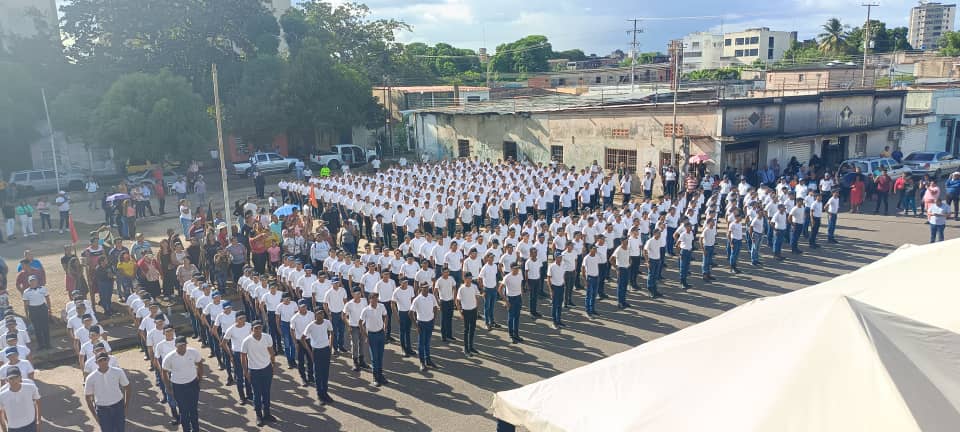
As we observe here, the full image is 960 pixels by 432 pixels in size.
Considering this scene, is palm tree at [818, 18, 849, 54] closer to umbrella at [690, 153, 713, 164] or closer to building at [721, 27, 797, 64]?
building at [721, 27, 797, 64]

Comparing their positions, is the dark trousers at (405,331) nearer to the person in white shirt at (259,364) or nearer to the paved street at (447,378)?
the paved street at (447,378)

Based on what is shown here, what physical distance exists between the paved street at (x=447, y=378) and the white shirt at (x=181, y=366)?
40.0 inches

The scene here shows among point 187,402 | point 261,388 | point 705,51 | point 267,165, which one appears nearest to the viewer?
point 187,402

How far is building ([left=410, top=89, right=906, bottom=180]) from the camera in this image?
→ 924 inches

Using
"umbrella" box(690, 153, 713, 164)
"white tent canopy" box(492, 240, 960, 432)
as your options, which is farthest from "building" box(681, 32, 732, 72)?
"white tent canopy" box(492, 240, 960, 432)

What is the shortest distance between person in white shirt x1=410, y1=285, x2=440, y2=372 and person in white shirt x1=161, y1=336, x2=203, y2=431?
3.20m

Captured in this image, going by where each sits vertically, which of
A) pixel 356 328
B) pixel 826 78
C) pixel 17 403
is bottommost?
pixel 356 328

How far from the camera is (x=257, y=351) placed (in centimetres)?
866

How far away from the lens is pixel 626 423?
4.64 m

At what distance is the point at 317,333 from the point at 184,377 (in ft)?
5.77

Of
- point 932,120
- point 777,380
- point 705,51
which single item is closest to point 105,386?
point 777,380

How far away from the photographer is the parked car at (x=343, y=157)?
36.1 meters

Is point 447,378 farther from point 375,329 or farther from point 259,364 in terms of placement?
point 259,364

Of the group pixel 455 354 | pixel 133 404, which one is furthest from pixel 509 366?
pixel 133 404
